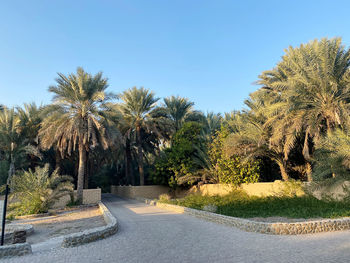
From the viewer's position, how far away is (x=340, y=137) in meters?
10.6

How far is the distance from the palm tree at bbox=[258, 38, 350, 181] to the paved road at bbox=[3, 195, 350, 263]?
6.83m

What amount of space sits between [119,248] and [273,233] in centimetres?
451

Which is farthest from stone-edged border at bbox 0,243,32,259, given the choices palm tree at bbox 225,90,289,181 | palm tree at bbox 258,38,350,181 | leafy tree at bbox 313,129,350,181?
palm tree at bbox 225,90,289,181

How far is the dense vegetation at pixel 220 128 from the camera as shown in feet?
40.3

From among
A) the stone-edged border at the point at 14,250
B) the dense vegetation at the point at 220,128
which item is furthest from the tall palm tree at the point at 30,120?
the stone-edged border at the point at 14,250

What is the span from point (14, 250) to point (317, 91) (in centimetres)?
1428

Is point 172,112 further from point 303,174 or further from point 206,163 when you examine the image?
point 303,174

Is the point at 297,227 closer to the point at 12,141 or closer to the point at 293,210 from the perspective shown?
the point at 293,210

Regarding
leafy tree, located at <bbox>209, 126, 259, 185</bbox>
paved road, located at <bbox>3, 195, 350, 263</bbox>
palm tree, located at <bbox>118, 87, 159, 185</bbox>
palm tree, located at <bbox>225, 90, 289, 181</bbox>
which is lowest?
paved road, located at <bbox>3, 195, 350, 263</bbox>

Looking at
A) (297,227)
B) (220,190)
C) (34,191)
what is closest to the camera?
(297,227)

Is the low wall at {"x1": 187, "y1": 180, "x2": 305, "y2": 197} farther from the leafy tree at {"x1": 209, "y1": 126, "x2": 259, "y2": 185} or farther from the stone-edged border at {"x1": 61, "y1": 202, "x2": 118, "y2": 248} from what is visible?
the stone-edged border at {"x1": 61, "y1": 202, "x2": 118, "y2": 248}

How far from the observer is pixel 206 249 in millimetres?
5766

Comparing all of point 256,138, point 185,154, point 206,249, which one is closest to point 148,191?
point 185,154

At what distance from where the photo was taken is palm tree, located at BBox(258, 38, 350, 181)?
12.1 meters
